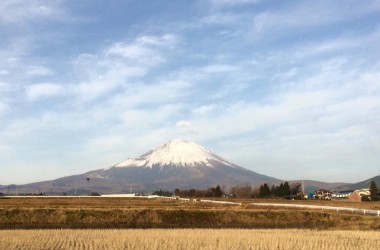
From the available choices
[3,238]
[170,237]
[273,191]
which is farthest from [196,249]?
[273,191]

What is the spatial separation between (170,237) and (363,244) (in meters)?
10.3

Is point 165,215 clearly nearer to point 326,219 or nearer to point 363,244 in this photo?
point 326,219

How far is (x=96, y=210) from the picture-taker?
47906mm

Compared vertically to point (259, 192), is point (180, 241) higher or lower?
lower

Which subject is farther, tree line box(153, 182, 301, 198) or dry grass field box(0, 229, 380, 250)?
tree line box(153, 182, 301, 198)

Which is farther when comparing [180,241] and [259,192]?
[259,192]

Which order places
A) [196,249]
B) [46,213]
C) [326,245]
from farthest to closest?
1. [46,213]
2. [326,245]
3. [196,249]

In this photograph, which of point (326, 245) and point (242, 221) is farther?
point (242, 221)

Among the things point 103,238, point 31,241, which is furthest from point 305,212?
point 31,241

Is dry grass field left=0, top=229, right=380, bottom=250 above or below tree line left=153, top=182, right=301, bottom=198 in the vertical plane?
below

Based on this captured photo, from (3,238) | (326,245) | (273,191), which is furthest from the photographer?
(273,191)

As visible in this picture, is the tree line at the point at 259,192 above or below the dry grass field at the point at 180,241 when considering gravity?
above

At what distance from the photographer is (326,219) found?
4706cm

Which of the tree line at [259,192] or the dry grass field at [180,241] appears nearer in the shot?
the dry grass field at [180,241]
